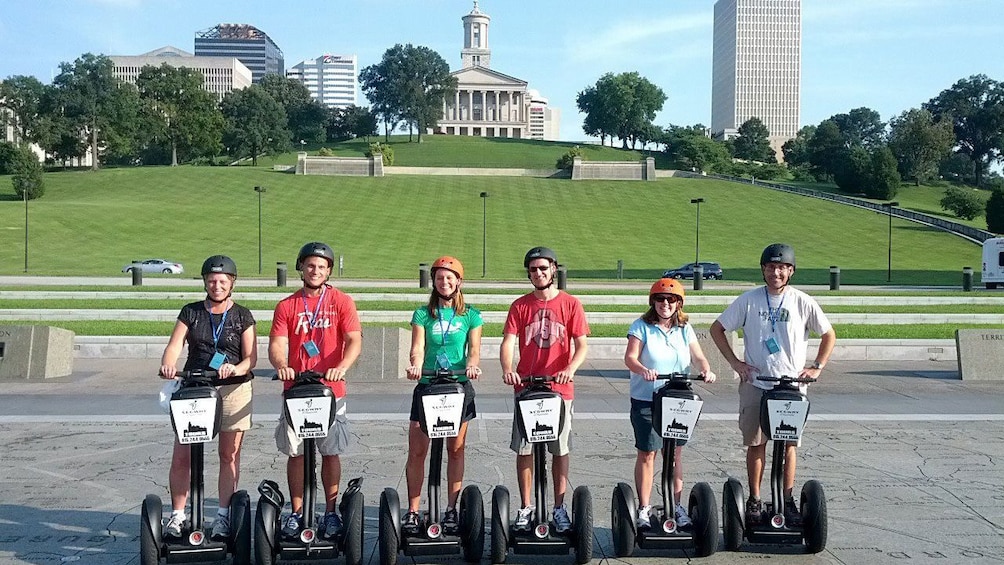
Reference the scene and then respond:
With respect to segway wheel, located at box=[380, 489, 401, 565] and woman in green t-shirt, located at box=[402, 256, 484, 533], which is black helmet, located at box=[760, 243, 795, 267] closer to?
woman in green t-shirt, located at box=[402, 256, 484, 533]

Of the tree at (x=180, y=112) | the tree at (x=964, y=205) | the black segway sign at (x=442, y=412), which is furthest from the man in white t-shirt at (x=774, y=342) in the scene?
the tree at (x=180, y=112)

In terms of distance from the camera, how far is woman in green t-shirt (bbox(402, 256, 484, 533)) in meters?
5.75

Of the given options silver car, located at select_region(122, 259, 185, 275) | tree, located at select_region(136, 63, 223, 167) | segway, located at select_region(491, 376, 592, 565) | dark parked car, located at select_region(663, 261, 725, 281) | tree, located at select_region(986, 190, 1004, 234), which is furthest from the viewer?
tree, located at select_region(136, 63, 223, 167)

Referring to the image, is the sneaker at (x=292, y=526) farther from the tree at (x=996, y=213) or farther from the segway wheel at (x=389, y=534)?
the tree at (x=996, y=213)

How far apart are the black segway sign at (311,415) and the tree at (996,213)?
2915 inches

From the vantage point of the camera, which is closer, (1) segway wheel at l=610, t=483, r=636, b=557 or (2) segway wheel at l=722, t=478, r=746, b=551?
(1) segway wheel at l=610, t=483, r=636, b=557

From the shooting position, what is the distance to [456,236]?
6234 centimetres

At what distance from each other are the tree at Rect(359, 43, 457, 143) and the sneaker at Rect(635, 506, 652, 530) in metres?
127

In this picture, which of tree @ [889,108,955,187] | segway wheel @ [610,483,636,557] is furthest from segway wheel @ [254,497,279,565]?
tree @ [889,108,955,187]

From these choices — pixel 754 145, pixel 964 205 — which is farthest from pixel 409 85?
pixel 964 205

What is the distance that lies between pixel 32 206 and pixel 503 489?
71190 mm

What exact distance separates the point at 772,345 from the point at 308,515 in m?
3.35

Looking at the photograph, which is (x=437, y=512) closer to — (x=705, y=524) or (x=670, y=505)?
(x=670, y=505)

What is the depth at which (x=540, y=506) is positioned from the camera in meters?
5.77
